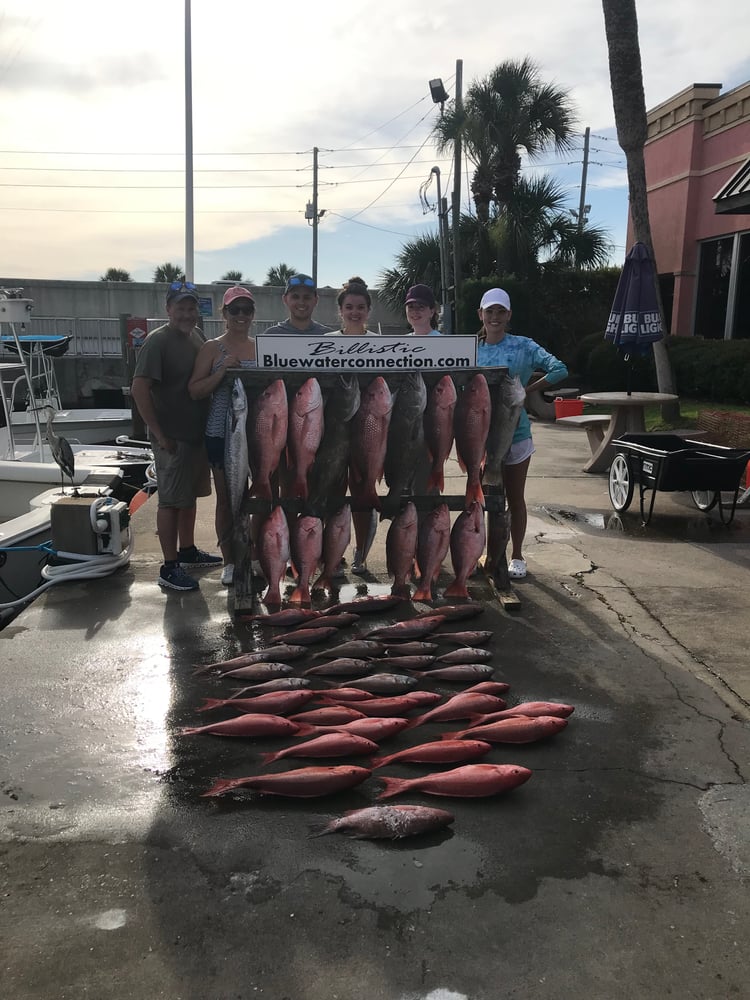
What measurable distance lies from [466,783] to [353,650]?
1.39 m

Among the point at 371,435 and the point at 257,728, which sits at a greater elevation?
the point at 371,435

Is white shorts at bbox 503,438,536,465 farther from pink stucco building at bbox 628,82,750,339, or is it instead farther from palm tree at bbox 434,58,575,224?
palm tree at bbox 434,58,575,224

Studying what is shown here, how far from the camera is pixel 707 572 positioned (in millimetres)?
6039

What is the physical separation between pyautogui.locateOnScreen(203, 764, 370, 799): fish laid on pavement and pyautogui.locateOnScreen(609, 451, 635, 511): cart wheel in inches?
224

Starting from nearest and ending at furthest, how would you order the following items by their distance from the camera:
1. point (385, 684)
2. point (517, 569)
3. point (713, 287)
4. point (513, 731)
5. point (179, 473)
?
point (513, 731), point (385, 684), point (179, 473), point (517, 569), point (713, 287)

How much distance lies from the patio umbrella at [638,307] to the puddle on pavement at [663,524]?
10.5ft

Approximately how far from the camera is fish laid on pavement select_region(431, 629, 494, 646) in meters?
4.46

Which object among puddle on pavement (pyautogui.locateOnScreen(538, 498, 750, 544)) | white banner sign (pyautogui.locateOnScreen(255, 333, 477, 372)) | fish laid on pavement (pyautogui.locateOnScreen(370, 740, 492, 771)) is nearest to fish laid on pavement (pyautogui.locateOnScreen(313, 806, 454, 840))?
fish laid on pavement (pyautogui.locateOnScreen(370, 740, 492, 771))

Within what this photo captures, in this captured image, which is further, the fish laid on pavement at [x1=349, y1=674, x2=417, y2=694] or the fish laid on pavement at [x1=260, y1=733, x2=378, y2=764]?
the fish laid on pavement at [x1=349, y1=674, x2=417, y2=694]

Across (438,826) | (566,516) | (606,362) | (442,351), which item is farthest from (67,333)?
(438,826)

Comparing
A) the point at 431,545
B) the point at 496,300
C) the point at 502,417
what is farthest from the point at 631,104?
the point at 431,545

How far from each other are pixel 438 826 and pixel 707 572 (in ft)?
13.4

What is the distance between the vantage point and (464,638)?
4477 mm

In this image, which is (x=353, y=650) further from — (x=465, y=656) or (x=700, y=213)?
(x=700, y=213)
